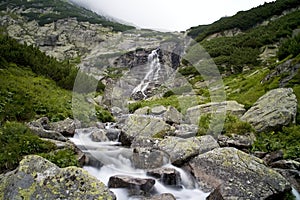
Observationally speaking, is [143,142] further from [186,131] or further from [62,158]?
[62,158]

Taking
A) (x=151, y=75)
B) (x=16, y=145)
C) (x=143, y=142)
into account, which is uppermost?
(x=16, y=145)

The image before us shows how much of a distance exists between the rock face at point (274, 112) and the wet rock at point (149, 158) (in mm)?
5060

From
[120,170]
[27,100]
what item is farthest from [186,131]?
[27,100]

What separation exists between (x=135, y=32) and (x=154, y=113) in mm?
118048

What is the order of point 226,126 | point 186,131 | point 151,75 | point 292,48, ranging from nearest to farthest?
point 226,126, point 186,131, point 292,48, point 151,75

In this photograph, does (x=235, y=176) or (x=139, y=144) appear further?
(x=139, y=144)

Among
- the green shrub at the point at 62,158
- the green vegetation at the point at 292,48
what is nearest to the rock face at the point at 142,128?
the green shrub at the point at 62,158

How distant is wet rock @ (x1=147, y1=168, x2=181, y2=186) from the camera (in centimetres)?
774

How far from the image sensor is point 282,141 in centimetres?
1022

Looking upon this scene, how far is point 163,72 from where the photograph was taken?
168ft

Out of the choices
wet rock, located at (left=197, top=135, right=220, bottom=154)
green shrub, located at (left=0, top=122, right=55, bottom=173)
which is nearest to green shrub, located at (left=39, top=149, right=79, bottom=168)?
green shrub, located at (left=0, top=122, right=55, bottom=173)

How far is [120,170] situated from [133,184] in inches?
68.9

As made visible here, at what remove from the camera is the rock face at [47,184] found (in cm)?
539

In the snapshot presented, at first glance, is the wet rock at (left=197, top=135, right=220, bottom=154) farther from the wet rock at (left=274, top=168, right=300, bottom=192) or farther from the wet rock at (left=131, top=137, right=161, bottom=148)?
the wet rock at (left=274, top=168, right=300, bottom=192)
